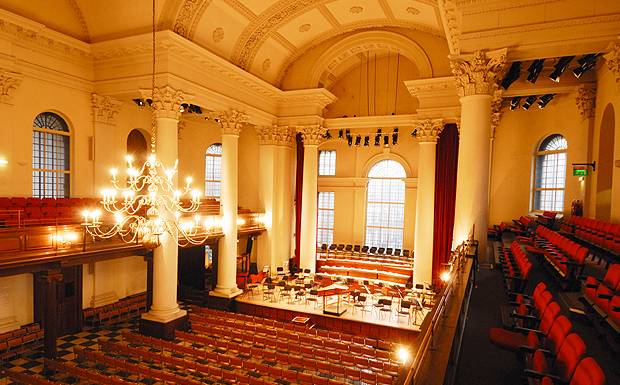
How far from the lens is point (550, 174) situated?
1448 centimetres

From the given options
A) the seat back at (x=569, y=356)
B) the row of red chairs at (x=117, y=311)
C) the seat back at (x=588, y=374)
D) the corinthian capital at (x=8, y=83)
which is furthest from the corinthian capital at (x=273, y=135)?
the seat back at (x=588, y=374)

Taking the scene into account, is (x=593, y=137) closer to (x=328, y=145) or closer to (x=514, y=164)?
(x=514, y=164)

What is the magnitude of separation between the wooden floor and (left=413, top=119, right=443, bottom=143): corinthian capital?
6683 mm

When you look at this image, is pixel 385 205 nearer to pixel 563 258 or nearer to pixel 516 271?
pixel 563 258

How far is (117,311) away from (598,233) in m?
14.5

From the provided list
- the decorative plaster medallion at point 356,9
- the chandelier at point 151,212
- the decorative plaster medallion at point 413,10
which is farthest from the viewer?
the decorative plaster medallion at point 356,9

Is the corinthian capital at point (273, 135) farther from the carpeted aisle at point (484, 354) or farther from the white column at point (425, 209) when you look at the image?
the carpeted aisle at point (484, 354)

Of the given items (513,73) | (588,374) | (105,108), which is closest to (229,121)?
(105,108)

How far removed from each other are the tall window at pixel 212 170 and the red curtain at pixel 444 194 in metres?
10.8

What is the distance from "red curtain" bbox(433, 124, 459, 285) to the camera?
15.1 meters

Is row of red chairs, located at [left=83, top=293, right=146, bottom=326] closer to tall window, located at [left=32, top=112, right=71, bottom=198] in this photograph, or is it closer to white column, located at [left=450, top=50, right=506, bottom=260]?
tall window, located at [left=32, top=112, right=71, bottom=198]

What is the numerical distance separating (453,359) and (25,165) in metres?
12.1

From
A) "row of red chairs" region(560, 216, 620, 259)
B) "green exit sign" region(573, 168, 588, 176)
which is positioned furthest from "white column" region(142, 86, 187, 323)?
"green exit sign" region(573, 168, 588, 176)

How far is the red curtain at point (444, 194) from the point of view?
15086mm
